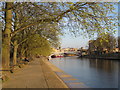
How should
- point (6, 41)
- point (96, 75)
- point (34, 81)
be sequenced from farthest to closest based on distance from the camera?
point (96, 75)
point (6, 41)
point (34, 81)

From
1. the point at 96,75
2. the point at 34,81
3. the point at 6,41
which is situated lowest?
the point at 96,75

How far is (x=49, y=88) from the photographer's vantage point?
8.58m

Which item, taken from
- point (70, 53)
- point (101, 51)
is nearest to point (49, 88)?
point (101, 51)

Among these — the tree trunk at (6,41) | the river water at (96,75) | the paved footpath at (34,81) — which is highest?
the tree trunk at (6,41)

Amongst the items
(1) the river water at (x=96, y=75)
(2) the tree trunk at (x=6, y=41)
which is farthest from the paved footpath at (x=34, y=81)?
(1) the river water at (x=96, y=75)

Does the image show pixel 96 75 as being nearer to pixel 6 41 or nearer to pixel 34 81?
pixel 34 81

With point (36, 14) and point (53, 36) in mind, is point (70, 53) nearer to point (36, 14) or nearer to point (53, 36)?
point (53, 36)

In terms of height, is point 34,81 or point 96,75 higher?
point 34,81

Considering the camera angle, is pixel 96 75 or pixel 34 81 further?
pixel 96 75

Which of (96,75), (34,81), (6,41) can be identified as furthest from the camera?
(96,75)

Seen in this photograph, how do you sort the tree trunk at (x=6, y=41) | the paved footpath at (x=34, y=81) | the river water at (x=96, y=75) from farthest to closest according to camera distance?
the river water at (x=96, y=75) → the tree trunk at (x=6, y=41) → the paved footpath at (x=34, y=81)

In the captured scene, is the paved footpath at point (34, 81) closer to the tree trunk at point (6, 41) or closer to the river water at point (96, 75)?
the tree trunk at point (6, 41)

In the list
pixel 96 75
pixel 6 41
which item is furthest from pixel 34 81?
pixel 96 75

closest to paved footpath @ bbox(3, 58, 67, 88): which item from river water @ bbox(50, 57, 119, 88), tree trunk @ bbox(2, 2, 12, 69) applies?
tree trunk @ bbox(2, 2, 12, 69)
